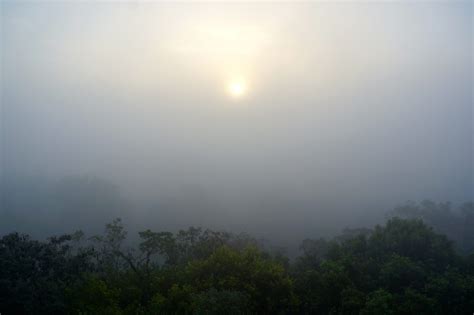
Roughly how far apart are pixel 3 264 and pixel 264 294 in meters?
20.5

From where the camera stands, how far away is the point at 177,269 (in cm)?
3347

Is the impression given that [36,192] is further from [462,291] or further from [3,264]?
[462,291]

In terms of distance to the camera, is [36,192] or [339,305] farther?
[36,192]

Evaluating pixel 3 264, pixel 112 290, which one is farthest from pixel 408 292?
pixel 3 264

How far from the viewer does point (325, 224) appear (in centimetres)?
12006

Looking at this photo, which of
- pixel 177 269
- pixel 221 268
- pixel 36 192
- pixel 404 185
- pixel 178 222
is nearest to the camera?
pixel 221 268

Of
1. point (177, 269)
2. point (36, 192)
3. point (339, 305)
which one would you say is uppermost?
point (36, 192)

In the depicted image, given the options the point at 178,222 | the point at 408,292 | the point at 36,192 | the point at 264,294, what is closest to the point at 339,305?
the point at 408,292

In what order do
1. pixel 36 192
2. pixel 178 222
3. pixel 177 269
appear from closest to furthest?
pixel 177 269
pixel 178 222
pixel 36 192

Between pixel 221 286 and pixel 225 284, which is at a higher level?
pixel 225 284

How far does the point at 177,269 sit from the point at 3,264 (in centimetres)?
1362

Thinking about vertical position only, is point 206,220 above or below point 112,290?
above

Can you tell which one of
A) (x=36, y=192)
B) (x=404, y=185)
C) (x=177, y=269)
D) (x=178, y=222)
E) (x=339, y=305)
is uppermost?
(x=404, y=185)

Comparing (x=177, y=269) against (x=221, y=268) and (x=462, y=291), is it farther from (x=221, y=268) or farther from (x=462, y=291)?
(x=462, y=291)
